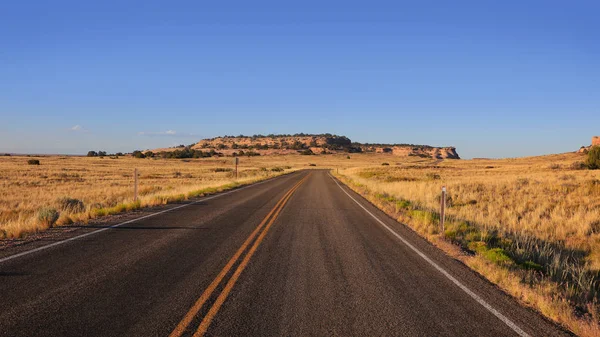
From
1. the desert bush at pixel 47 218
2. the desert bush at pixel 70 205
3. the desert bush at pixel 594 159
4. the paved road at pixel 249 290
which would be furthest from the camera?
the desert bush at pixel 594 159

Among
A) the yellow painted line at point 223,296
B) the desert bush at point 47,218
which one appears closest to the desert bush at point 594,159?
the yellow painted line at point 223,296

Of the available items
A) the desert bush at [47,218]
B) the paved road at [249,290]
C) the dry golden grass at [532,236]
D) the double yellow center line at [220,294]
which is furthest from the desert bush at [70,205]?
the dry golden grass at [532,236]

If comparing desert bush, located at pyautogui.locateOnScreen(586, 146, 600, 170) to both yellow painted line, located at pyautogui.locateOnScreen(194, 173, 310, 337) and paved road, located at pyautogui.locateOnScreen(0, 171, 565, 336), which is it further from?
yellow painted line, located at pyautogui.locateOnScreen(194, 173, 310, 337)

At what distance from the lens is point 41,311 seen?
5258mm

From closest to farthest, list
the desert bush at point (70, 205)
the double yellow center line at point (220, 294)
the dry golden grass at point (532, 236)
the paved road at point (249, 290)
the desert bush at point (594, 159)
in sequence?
the double yellow center line at point (220, 294) → the paved road at point (249, 290) → the dry golden grass at point (532, 236) → the desert bush at point (70, 205) → the desert bush at point (594, 159)

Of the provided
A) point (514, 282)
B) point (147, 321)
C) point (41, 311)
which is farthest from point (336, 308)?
point (41, 311)

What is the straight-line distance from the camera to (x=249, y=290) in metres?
6.32

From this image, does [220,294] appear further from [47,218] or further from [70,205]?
[70,205]

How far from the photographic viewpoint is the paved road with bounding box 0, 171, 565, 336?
16.4 ft

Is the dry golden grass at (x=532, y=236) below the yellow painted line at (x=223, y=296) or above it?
below

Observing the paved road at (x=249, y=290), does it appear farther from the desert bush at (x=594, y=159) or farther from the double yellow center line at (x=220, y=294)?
the desert bush at (x=594, y=159)

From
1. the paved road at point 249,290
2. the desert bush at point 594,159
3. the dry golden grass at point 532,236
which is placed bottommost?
the dry golden grass at point 532,236

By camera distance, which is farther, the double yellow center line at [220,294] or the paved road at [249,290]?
the paved road at [249,290]

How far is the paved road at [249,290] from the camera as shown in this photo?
16.4 ft
